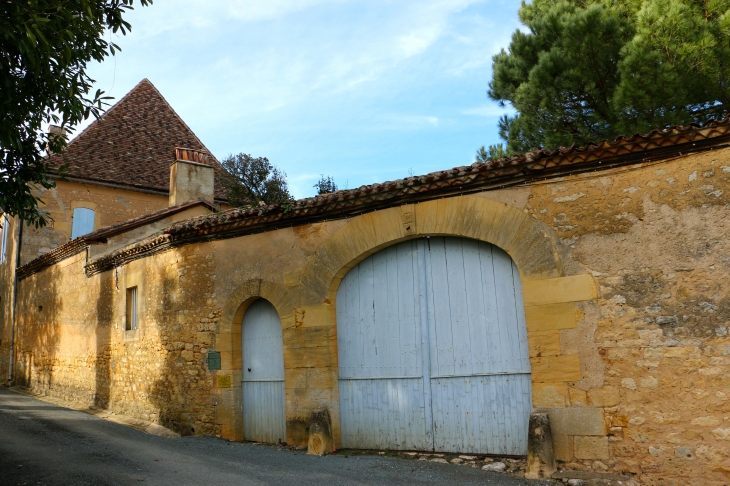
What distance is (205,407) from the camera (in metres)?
8.76

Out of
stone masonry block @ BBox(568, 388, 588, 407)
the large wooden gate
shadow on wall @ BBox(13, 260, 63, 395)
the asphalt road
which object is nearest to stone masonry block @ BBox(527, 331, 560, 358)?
the large wooden gate

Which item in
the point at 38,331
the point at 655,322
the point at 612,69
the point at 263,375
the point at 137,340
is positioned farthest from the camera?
the point at 38,331

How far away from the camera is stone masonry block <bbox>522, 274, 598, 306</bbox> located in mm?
5840

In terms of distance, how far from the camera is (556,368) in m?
5.91

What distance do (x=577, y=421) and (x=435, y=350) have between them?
5.99 feet

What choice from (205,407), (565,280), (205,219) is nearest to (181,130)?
(205,219)

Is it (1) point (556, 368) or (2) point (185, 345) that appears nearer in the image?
(1) point (556, 368)

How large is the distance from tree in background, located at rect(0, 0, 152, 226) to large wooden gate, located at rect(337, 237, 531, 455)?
12.9 feet

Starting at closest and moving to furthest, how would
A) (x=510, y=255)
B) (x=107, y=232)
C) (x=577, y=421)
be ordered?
(x=577, y=421) → (x=510, y=255) → (x=107, y=232)

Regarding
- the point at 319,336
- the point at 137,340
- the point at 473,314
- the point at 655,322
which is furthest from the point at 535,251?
the point at 137,340

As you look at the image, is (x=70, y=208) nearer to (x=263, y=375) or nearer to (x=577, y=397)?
(x=263, y=375)

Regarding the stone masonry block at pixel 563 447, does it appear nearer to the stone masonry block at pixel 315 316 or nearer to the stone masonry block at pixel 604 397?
the stone masonry block at pixel 604 397

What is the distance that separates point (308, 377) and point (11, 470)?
3.42m

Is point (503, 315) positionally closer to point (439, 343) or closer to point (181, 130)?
point (439, 343)
